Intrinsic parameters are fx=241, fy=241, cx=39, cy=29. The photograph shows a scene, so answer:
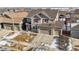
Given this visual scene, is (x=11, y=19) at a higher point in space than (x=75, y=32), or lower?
higher

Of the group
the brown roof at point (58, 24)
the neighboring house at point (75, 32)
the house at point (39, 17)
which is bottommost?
the neighboring house at point (75, 32)

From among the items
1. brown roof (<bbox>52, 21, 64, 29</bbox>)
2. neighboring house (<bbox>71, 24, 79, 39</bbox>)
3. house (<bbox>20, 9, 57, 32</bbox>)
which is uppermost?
house (<bbox>20, 9, 57, 32</bbox>)

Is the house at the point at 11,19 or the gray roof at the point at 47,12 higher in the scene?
the gray roof at the point at 47,12

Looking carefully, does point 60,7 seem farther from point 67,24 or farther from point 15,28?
point 15,28

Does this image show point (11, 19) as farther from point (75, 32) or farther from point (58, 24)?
point (75, 32)

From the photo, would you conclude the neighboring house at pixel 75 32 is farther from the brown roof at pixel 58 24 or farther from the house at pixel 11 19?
the house at pixel 11 19

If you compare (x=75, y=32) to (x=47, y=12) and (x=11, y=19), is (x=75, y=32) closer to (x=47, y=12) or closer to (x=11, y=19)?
(x=47, y=12)

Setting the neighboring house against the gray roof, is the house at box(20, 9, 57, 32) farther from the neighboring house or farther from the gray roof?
the neighboring house

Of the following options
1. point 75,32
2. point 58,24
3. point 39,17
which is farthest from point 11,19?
point 75,32

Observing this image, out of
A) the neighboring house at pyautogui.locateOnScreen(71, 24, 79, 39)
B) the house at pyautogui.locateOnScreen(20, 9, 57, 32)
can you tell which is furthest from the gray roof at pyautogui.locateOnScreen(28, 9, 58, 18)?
the neighboring house at pyautogui.locateOnScreen(71, 24, 79, 39)

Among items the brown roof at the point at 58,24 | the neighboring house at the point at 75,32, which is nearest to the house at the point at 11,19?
the brown roof at the point at 58,24
